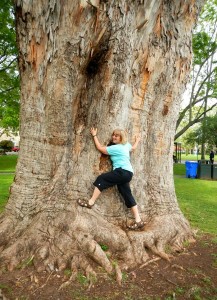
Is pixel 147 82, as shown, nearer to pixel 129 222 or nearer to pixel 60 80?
pixel 60 80

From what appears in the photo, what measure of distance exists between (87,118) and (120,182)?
1.18m

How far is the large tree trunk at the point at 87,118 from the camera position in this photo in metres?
4.13

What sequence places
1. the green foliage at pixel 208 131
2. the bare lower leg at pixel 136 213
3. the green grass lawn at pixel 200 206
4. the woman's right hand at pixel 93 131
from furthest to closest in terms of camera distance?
the green foliage at pixel 208 131 → the green grass lawn at pixel 200 206 → the bare lower leg at pixel 136 213 → the woman's right hand at pixel 93 131

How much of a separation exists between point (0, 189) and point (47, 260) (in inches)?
321

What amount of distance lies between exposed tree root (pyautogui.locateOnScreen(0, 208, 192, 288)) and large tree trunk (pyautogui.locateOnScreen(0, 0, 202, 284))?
15 millimetres

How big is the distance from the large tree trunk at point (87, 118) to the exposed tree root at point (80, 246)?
15 millimetres

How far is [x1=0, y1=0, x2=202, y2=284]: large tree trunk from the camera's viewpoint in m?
4.13

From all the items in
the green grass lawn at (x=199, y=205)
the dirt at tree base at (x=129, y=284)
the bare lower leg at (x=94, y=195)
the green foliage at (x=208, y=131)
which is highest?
the green foliage at (x=208, y=131)

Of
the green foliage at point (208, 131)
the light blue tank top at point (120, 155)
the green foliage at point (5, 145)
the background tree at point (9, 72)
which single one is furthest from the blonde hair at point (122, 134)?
the green foliage at point (5, 145)

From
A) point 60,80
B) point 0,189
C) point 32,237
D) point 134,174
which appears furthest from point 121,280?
point 0,189

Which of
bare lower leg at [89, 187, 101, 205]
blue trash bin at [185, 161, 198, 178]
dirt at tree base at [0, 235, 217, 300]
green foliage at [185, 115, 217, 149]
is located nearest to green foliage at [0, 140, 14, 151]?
green foliage at [185, 115, 217, 149]

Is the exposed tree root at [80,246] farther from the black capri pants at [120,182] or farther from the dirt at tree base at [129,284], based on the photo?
the black capri pants at [120,182]

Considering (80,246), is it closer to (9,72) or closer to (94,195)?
(94,195)

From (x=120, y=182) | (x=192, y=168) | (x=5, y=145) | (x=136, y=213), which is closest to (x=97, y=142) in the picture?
(x=120, y=182)
